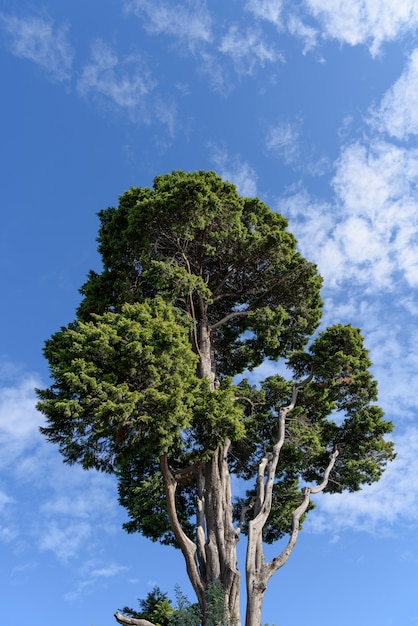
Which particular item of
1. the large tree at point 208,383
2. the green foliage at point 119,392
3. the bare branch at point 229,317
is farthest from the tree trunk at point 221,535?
the bare branch at point 229,317

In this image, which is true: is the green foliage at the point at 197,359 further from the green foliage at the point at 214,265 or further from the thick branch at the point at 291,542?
the thick branch at the point at 291,542

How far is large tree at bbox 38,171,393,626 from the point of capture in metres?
13.6

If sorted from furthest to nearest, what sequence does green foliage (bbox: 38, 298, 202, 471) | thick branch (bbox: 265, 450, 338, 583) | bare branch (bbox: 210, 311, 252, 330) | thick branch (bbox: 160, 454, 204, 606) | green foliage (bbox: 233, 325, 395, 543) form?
bare branch (bbox: 210, 311, 252, 330) → green foliage (bbox: 233, 325, 395, 543) → thick branch (bbox: 160, 454, 204, 606) → thick branch (bbox: 265, 450, 338, 583) → green foliage (bbox: 38, 298, 202, 471)

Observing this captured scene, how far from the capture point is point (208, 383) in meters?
15.4

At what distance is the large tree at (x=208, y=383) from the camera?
535 inches

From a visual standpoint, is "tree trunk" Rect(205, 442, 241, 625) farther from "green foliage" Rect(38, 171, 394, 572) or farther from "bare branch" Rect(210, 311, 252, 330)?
"bare branch" Rect(210, 311, 252, 330)

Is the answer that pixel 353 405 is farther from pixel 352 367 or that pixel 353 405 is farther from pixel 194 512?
pixel 194 512

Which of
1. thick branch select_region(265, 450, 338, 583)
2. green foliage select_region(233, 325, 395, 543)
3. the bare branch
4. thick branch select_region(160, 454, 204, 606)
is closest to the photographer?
thick branch select_region(265, 450, 338, 583)

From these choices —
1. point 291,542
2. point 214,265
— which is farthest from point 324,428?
point 214,265

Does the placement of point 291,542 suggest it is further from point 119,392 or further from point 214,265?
point 214,265

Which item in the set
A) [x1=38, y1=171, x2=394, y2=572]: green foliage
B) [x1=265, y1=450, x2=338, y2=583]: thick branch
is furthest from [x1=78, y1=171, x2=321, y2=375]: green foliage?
[x1=265, y1=450, x2=338, y2=583]: thick branch

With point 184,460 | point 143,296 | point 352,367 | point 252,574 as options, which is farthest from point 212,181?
point 252,574

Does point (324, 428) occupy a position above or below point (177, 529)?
above

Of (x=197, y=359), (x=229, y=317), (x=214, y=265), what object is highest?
(x=214, y=265)
